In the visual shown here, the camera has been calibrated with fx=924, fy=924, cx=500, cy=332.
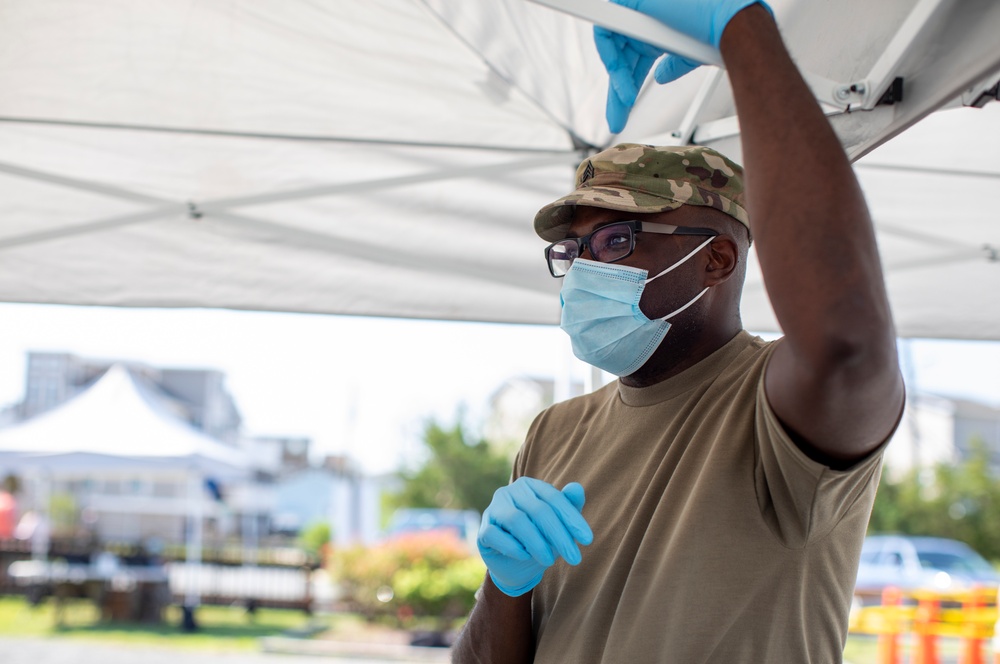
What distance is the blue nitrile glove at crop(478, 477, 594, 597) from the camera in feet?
4.47

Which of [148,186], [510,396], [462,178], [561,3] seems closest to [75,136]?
[148,186]

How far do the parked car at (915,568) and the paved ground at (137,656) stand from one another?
28.0 ft

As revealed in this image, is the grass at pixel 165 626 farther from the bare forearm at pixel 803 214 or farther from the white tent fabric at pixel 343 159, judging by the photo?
the bare forearm at pixel 803 214

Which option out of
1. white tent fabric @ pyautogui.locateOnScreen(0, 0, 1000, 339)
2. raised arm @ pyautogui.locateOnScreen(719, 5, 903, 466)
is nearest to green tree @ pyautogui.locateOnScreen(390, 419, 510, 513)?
white tent fabric @ pyautogui.locateOnScreen(0, 0, 1000, 339)

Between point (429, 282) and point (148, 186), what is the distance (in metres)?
1.10

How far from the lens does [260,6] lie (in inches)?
107

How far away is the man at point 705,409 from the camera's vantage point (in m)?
1.09

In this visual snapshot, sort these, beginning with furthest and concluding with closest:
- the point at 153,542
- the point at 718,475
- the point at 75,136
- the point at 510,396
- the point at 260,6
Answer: the point at 510,396 < the point at 153,542 < the point at 75,136 < the point at 260,6 < the point at 718,475

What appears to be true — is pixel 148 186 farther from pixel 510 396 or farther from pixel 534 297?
pixel 510 396

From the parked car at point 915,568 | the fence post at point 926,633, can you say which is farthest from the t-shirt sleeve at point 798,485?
the parked car at point 915,568

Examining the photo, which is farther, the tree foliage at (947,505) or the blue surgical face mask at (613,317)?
the tree foliage at (947,505)

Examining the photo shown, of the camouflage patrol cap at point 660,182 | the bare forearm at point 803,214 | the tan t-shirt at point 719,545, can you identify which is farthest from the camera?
the camouflage patrol cap at point 660,182

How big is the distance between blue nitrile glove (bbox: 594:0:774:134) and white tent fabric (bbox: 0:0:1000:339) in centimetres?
72

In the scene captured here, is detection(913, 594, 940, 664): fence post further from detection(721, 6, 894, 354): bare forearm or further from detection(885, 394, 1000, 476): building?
detection(885, 394, 1000, 476): building
